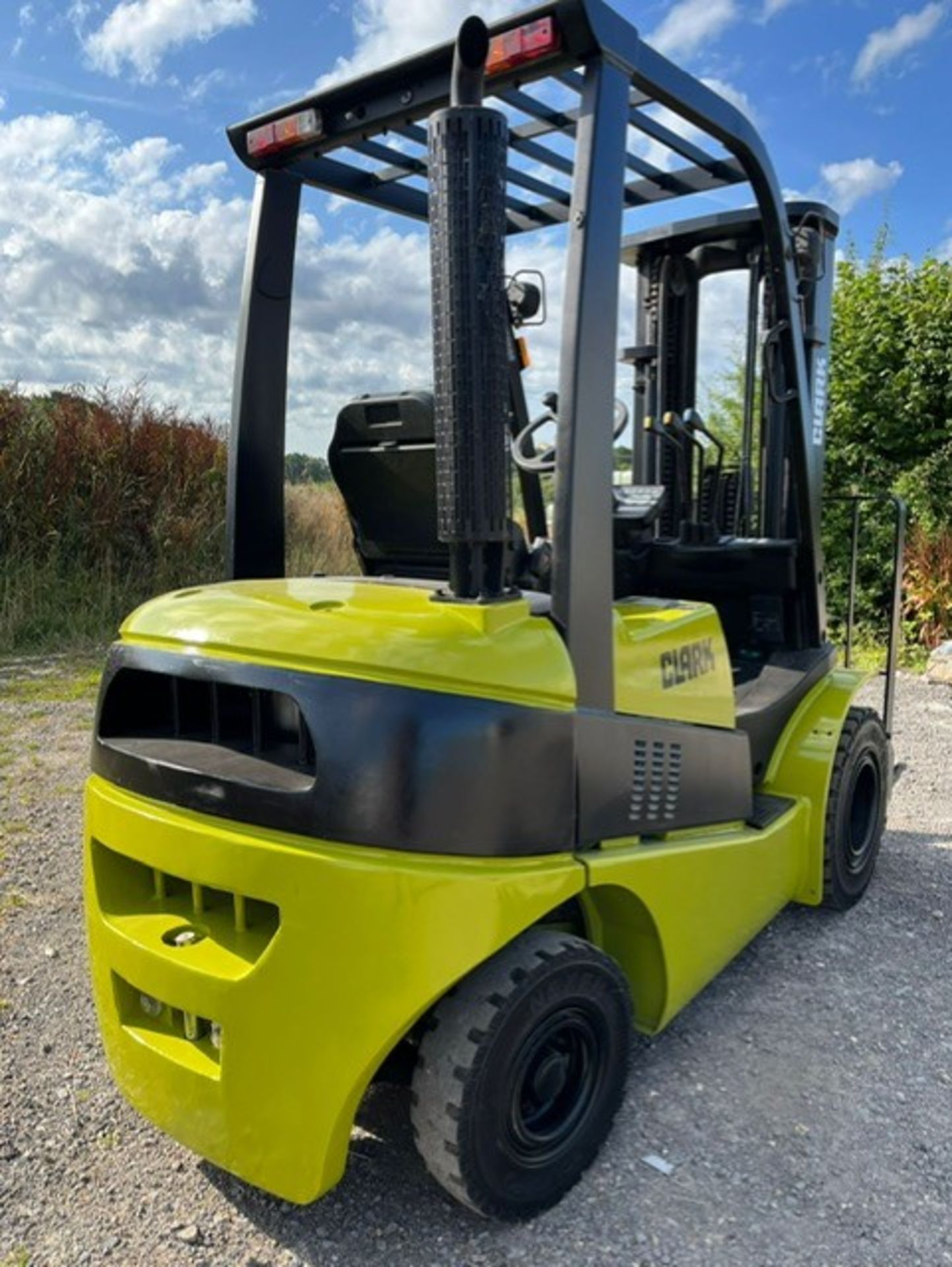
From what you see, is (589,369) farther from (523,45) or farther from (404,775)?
(404,775)

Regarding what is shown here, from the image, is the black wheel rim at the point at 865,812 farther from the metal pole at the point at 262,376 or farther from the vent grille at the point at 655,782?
the metal pole at the point at 262,376

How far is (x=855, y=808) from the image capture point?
4250mm

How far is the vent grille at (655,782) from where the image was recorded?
2.64m

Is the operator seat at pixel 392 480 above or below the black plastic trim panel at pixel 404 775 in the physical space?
above

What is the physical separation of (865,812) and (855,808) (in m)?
0.06

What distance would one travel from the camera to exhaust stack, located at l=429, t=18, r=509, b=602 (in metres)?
2.02

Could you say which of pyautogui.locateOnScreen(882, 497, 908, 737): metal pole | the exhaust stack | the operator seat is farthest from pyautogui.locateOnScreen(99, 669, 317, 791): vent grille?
pyautogui.locateOnScreen(882, 497, 908, 737): metal pole

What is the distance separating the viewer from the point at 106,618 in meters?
10.5

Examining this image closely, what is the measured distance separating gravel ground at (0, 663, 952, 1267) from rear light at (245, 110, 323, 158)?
275cm

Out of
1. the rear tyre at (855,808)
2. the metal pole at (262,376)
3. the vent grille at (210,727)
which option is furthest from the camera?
the rear tyre at (855,808)

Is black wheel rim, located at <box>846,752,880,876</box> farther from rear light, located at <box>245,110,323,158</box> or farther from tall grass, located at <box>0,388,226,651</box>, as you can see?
tall grass, located at <box>0,388,226,651</box>

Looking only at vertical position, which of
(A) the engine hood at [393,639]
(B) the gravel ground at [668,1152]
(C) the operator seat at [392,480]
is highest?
(C) the operator seat at [392,480]

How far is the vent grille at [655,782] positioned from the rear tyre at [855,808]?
1.24m

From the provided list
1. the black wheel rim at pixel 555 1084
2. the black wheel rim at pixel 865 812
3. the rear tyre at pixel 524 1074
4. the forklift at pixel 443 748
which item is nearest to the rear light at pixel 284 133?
the forklift at pixel 443 748
